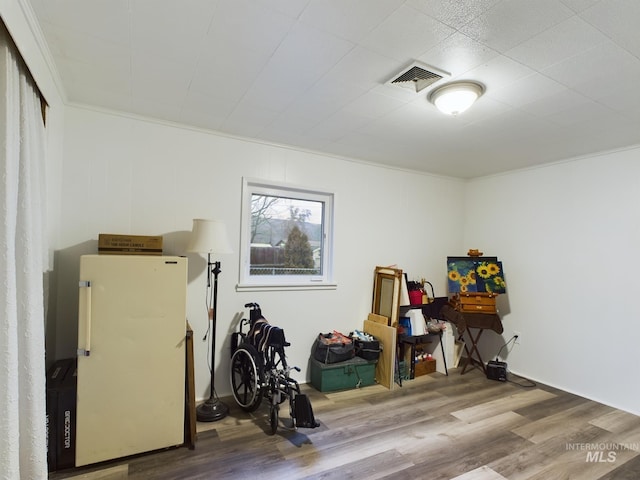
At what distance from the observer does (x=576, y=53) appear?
5.88ft

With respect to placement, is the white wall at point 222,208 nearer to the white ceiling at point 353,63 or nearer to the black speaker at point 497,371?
the white ceiling at point 353,63

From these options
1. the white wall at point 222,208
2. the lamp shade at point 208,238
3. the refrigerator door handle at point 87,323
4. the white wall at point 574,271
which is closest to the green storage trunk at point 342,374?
the white wall at point 222,208

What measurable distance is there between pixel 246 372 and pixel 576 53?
10.1 ft

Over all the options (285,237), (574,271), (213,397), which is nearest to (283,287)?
(285,237)

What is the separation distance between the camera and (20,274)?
1647 mm

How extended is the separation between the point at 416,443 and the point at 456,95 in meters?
2.48

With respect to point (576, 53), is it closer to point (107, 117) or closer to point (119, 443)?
point (107, 117)

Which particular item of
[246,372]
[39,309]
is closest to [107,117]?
[39,309]

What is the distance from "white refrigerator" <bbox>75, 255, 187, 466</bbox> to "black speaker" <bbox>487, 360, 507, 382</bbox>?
3294mm

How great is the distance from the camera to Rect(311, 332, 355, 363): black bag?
3420 millimetres

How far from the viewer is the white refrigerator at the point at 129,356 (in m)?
2.12

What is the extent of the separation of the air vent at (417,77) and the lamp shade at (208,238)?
169 centimetres

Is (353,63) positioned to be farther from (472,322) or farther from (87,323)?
(472,322)

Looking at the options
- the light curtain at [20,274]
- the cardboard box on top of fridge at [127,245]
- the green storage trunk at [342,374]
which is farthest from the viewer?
the green storage trunk at [342,374]
